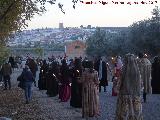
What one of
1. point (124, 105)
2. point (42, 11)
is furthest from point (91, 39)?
point (124, 105)

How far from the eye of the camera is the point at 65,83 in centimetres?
2428

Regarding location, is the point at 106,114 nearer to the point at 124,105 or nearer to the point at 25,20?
the point at 124,105

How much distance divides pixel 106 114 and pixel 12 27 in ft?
44.4

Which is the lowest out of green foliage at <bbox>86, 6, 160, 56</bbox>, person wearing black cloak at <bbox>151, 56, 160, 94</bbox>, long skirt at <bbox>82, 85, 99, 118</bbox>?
long skirt at <bbox>82, 85, 99, 118</bbox>

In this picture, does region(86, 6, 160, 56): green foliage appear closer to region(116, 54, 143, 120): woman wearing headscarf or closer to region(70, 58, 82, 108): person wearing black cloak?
region(70, 58, 82, 108): person wearing black cloak

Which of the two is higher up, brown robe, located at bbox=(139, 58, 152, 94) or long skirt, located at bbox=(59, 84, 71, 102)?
brown robe, located at bbox=(139, 58, 152, 94)

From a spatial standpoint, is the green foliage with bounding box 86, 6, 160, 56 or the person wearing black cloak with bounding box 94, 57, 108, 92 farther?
the green foliage with bounding box 86, 6, 160, 56

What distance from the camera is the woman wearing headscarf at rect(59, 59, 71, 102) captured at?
23.1m

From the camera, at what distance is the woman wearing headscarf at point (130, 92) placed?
1483 centimetres

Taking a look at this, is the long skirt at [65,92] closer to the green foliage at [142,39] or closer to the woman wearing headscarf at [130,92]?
the woman wearing headscarf at [130,92]

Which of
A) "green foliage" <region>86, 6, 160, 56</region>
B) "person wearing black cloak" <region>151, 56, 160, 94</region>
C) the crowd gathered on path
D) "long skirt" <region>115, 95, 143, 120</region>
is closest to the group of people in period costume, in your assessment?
the crowd gathered on path

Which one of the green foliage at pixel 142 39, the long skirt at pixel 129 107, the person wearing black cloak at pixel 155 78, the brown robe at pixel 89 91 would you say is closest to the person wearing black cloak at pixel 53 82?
the person wearing black cloak at pixel 155 78

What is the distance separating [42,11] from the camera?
2595cm

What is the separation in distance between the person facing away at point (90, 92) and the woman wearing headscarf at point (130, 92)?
2.94m
